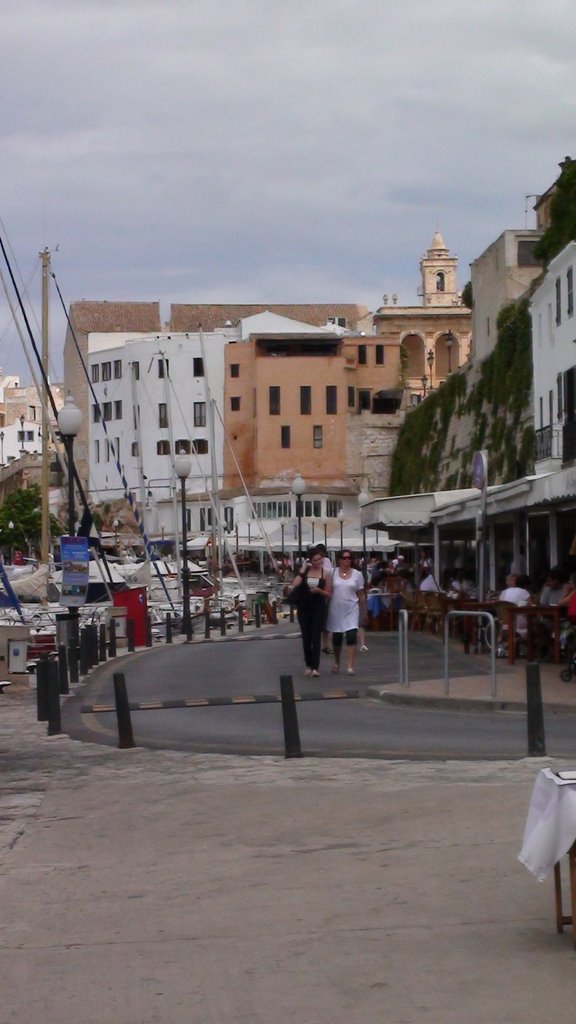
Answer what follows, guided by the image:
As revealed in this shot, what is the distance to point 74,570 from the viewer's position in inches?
949

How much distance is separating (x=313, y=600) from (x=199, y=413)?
99435 mm

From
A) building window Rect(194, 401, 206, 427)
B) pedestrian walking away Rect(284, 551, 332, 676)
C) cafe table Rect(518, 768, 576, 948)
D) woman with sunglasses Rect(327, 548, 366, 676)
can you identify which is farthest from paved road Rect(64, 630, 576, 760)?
building window Rect(194, 401, 206, 427)

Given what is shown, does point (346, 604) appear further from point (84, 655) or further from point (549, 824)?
point (549, 824)

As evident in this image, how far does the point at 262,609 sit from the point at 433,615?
1781cm

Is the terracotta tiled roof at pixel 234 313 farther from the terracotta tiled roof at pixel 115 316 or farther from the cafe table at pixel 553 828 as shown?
the cafe table at pixel 553 828

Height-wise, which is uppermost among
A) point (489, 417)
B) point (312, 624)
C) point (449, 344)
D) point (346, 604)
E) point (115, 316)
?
point (115, 316)

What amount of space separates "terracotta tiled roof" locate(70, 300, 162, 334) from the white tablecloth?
5093 inches

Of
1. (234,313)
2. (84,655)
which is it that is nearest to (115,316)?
(234,313)

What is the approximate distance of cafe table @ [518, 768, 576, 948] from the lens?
672 cm

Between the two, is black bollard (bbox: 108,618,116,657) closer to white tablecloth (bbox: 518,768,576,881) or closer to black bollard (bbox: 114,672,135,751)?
black bollard (bbox: 114,672,135,751)

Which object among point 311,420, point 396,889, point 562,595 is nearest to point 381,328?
point 311,420

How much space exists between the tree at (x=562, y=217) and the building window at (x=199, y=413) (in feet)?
206

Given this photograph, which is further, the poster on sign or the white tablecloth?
the poster on sign

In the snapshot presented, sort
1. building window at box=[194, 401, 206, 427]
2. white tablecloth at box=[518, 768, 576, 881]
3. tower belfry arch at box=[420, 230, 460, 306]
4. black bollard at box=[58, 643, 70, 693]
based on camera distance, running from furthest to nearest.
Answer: tower belfry arch at box=[420, 230, 460, 306]
building window at box=[194, 401, 206, 427]
black bollard at box=[58, 643, 70, 693]
white tablecloth at box=[518, 768, 576, 881]
